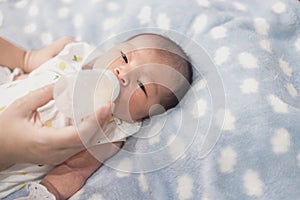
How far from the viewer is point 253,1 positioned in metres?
1.39

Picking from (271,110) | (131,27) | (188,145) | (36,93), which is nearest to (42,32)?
(131,27)

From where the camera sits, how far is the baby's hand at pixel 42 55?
52.4 inches

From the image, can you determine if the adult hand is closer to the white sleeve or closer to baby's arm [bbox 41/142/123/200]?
baby's arm [bbox 41/142/123/200]

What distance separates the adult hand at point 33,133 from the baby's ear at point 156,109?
5.6 inches

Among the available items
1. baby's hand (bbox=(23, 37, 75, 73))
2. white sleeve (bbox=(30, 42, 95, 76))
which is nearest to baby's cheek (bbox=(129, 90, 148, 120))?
white sleeve (bbox=(30, 42, 95, 76))

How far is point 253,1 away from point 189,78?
36 cm

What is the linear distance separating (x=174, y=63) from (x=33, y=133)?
363 millimetres

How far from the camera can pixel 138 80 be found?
1133 mm

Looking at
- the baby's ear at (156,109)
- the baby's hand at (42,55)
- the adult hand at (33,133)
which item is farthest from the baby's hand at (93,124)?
the baby's hand at (42,55)

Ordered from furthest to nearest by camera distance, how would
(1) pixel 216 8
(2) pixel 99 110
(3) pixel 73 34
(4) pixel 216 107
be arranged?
(3) pixel 73 34 < (1) pixel 216 8 < (4) pixel 216 107 < (2) pixel 99 110

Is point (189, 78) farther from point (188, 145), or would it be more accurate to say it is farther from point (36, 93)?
point (36, 93)

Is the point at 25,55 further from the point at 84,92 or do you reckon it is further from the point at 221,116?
the point at 221,116

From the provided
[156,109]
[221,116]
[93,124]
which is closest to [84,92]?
[93,124]

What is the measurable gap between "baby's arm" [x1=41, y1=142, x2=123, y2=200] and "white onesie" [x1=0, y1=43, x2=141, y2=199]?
3 centimetres
